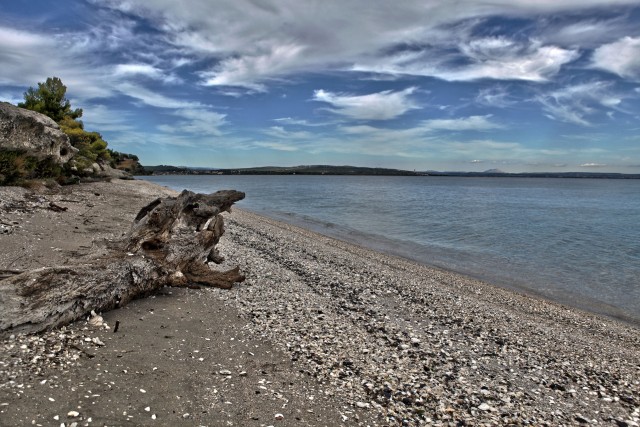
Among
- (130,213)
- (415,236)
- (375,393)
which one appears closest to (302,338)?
(375,393)

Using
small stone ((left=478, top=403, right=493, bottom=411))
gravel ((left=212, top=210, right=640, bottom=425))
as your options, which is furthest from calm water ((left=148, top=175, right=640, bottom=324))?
small stone ((left=478, top=403, right=493, bottom=411))

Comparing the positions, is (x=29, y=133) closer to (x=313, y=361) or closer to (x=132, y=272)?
(x=132, y=272)

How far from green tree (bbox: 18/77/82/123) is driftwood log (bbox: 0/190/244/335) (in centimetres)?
4030

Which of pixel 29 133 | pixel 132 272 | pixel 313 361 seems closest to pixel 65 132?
pixel 29 133

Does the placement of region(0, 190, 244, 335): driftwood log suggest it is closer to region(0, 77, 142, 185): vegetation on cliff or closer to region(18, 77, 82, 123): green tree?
region(0, 77, 142, 185): vegetation on cliff

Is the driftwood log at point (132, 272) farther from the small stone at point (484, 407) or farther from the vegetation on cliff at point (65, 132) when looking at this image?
the vegetation on cliff at point (65, 132)

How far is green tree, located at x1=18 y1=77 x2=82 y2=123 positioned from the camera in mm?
42250

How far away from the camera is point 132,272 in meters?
9.09

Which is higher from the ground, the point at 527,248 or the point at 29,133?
the point at 29,133

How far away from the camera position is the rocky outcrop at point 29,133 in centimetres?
2342

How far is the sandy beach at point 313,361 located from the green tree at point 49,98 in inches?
1444

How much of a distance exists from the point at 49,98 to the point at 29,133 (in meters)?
22.8

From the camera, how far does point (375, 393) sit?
6.73m

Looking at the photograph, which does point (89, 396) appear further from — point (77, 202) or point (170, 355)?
point (77, 202)
